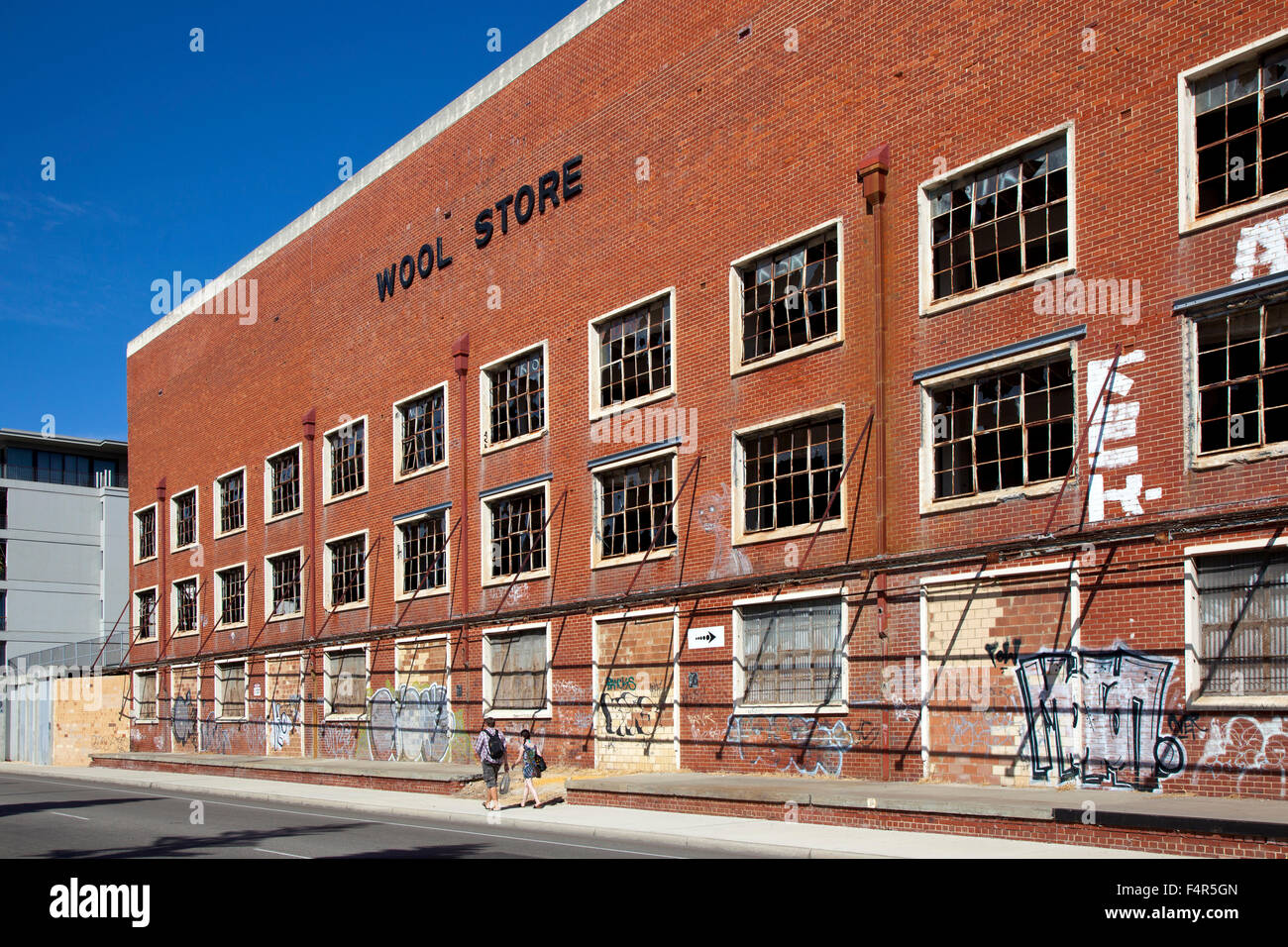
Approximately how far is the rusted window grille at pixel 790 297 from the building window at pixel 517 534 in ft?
25.3

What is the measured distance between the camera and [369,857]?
14.8 metres

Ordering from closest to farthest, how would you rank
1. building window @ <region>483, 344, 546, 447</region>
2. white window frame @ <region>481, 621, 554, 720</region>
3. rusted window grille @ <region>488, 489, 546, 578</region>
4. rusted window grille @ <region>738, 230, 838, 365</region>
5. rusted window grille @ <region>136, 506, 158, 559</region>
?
rusted window grille @ <region>738, 230, 838, 365</region> → white window frame @ <region>481, 621, 554, 720</region> → rusted window grille @ <region>488, 489, 546, 578</region> → building window @ <region>483, 344, 546, 447</region> → rusted window grille @ <region>136, 506, 158, 559</region>

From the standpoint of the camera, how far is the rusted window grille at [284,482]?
4112 centimetres

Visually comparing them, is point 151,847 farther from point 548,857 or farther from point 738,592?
point 738,592

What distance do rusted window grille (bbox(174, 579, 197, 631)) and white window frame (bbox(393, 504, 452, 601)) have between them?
15874 millimetres

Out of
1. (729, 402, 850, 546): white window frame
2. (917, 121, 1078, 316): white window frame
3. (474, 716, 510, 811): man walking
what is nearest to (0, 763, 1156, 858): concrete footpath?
(474, 716, 510, 811): man walking

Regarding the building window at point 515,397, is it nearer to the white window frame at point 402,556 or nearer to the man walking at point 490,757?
the white window frame at point 402,556

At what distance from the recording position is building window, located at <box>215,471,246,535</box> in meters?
44.6

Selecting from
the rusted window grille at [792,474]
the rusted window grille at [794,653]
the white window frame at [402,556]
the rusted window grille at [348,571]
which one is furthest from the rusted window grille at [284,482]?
the rusted window grille at [794,653]

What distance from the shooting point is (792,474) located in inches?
939

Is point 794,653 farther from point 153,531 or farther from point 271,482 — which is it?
point 153,531

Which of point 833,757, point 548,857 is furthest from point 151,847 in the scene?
point 833,757

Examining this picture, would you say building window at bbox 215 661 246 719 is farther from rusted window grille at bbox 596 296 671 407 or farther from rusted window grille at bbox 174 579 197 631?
rusted window grille at bbox 596 296 671 407

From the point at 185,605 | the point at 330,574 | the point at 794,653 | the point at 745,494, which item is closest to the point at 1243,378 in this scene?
the point at 794,653
